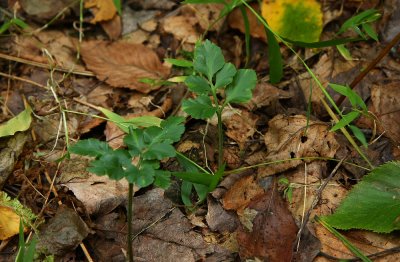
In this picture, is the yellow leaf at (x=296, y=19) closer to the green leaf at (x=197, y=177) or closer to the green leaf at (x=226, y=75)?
the green leaf at (x=226, y=75)

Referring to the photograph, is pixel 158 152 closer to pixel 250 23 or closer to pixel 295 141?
pixel 295 141

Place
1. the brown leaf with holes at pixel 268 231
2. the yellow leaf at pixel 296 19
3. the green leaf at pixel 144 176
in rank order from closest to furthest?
the green leaf at pixel 144 176 < the brown leaf with holes at pixel 268 231 < the yellow leaf at pixel 296 19

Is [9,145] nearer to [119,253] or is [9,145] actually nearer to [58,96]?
[58,96]

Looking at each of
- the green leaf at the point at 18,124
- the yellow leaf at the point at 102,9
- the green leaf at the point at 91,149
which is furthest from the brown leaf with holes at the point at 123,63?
the green leaf at the point at 91,149

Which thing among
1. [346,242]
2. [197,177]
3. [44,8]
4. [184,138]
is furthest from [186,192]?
[44,8]

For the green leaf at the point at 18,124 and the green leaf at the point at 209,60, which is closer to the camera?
the green leaf at the point at 209,60

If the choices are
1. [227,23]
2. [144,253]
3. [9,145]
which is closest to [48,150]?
[9,145]

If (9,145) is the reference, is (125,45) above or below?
above
